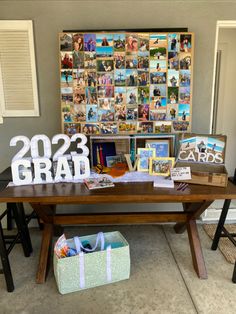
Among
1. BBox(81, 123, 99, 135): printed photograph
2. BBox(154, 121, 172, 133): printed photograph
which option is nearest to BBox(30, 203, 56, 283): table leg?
BBox(81, 123, 99, 135): printed photograph

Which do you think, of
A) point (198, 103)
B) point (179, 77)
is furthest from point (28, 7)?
point (198, 103)

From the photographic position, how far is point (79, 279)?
193 cm

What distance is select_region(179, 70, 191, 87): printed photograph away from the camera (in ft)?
7.88

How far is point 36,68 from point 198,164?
1.65 m

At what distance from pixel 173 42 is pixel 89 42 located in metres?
0.72

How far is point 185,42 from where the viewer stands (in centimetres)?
236

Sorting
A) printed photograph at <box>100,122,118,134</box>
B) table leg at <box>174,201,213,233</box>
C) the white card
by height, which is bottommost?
table leg at <box>174,201,213,233</box>

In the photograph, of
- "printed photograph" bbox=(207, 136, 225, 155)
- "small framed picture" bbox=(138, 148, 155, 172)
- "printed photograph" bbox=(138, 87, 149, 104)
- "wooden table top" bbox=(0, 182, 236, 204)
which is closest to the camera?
"wooden table top" bbox=(0, 182, 236, 204)

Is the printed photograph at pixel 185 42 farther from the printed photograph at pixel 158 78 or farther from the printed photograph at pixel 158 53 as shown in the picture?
the printed photograph at pixel 158 78

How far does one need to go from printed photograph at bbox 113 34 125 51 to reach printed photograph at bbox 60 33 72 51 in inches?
15.1

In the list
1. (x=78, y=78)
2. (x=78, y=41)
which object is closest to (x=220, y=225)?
(x=78, y=78)

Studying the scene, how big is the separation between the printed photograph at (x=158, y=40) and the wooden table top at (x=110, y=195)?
127 centimetres

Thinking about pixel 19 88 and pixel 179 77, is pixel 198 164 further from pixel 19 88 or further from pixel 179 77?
pixel 19 88

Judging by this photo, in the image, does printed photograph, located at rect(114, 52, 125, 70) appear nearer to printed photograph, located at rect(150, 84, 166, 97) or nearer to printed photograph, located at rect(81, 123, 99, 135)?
printed photograph, located at rect(150, 84, 166, 97)
